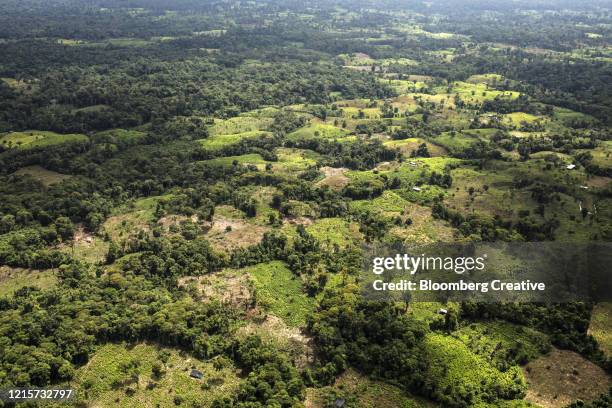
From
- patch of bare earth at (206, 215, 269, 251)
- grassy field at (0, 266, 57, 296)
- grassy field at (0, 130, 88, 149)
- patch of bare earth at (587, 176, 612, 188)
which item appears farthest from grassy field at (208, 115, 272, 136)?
patch of bare earth at (587, 176, 612, 188)

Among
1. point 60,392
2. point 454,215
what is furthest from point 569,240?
point 60,392

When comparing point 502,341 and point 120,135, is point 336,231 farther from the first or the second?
point 120,135

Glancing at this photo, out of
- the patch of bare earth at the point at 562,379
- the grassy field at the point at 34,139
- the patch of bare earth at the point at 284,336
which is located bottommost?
the patch of bare earth at the point at 284,336

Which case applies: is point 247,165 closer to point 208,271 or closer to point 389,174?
point 389,174

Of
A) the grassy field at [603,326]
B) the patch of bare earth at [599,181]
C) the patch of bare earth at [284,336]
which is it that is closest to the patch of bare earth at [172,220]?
the patch of bare earth at [284,336]

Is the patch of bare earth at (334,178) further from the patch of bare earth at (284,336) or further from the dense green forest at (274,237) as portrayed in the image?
the patch of bare earth at (284,336)

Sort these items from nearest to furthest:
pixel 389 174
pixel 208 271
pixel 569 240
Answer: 1. pixel 208 271
2. pixel 569 240
3. pixel 389 174

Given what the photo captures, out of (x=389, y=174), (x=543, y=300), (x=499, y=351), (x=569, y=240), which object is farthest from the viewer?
(x=389, y=174)

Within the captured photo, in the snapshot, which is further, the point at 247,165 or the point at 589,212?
the point at 247,165
